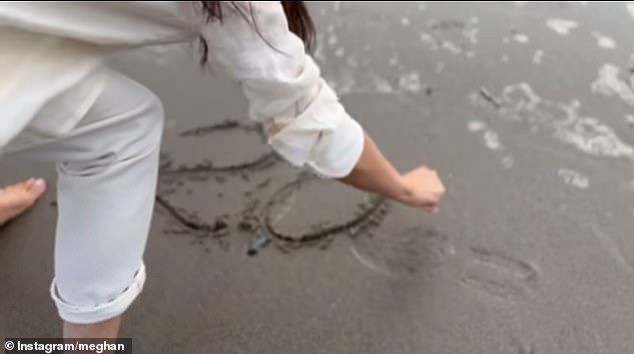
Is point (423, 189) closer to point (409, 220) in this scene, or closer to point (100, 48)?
point (409, 220)

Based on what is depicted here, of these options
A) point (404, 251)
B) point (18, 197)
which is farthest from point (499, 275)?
point (18, 197)

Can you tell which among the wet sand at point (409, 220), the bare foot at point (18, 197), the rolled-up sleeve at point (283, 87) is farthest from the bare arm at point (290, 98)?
the bare foot at point (18, 197)

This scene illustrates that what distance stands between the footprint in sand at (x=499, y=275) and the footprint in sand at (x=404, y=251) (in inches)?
2.2

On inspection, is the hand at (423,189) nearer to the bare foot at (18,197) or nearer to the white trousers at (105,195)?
the white trousers at (105,195)

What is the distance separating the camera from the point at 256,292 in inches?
57.1

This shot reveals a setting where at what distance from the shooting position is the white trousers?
39.4 inches

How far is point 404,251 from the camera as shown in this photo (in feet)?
5.03

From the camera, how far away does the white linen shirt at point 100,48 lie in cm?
89

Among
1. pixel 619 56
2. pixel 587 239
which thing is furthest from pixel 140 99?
pixel 619 56

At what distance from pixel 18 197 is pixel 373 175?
30.2 inches

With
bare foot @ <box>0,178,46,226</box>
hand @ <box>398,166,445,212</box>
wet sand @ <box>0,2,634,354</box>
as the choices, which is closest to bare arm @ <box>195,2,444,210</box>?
hand @ <box>398,166,445,212</box>

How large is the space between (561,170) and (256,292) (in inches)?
28.3

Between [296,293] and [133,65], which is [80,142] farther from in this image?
[133,65]

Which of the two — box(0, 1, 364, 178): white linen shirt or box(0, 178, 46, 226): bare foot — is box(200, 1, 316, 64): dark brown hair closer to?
box(0, 1, 364, 178): white linen shirt
